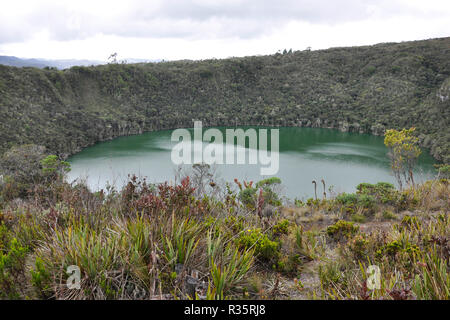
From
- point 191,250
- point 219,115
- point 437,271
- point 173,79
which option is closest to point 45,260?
point 191,250

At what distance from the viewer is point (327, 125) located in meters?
45.3

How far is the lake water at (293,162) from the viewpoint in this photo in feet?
63.0

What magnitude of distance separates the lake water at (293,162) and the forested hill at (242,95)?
376 cm

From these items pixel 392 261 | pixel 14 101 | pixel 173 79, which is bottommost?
pixel 392 261

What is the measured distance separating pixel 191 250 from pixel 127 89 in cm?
4770

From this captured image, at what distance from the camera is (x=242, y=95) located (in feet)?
174

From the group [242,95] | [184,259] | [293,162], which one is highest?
[242,95]

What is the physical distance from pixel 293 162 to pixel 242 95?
31.0 m

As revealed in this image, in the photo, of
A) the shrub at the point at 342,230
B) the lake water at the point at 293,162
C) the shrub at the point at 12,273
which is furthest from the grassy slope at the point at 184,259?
the lake water at the point at 293,162

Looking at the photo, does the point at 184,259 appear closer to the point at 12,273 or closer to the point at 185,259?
the point at 185,259

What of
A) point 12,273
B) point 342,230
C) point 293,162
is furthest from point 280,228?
point 293,162

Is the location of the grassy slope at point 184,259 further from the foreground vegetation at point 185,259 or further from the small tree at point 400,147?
the small tree at point 400,147

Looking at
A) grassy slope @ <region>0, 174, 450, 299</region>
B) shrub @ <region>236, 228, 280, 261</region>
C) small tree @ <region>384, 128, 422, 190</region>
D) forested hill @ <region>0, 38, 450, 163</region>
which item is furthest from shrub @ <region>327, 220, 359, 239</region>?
forested hill @ <region>0, 38, 450, 163</region>
